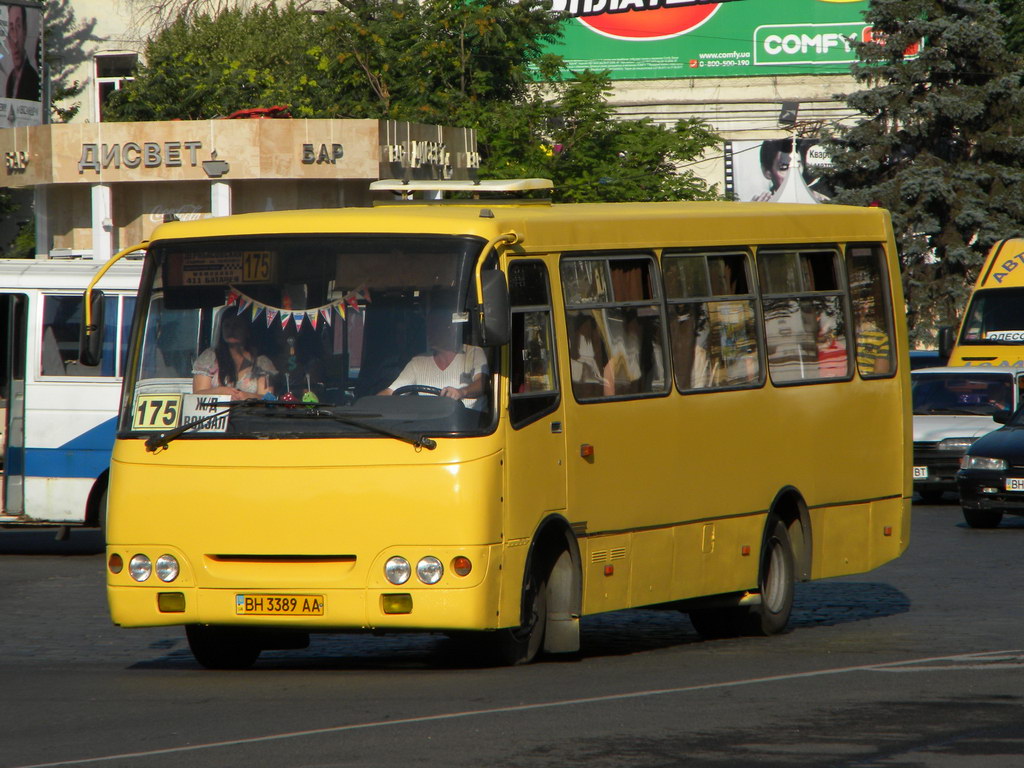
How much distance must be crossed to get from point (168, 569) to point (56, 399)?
855 cm

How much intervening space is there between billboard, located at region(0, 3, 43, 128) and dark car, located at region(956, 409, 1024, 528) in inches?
856

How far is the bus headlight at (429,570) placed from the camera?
31.0 feet

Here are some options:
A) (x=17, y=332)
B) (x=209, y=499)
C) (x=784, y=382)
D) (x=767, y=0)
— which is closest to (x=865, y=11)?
(x=767, y=0)

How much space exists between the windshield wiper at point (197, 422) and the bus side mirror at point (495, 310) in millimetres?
1196

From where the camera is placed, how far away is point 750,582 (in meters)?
11.9

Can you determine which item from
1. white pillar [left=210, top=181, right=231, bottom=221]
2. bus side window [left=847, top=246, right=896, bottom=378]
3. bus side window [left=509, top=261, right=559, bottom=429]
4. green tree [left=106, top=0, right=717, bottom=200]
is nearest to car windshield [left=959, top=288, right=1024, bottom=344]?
green tree [left=106, top=0, right=717, bottom=200]

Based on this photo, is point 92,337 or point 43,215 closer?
point 92,337

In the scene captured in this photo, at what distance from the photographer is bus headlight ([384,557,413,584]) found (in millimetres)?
9461

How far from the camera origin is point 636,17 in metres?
54.6

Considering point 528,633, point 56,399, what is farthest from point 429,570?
point 56,399

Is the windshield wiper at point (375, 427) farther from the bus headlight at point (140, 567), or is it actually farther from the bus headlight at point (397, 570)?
the bus headlight at point (140, 567)

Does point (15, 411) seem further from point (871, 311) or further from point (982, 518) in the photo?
point (982, 518)

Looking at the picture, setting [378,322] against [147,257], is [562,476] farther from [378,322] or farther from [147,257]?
[147,257]

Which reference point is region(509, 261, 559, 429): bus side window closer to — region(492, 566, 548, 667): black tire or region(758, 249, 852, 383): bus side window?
region(492, 566, 548, 667): black tire
